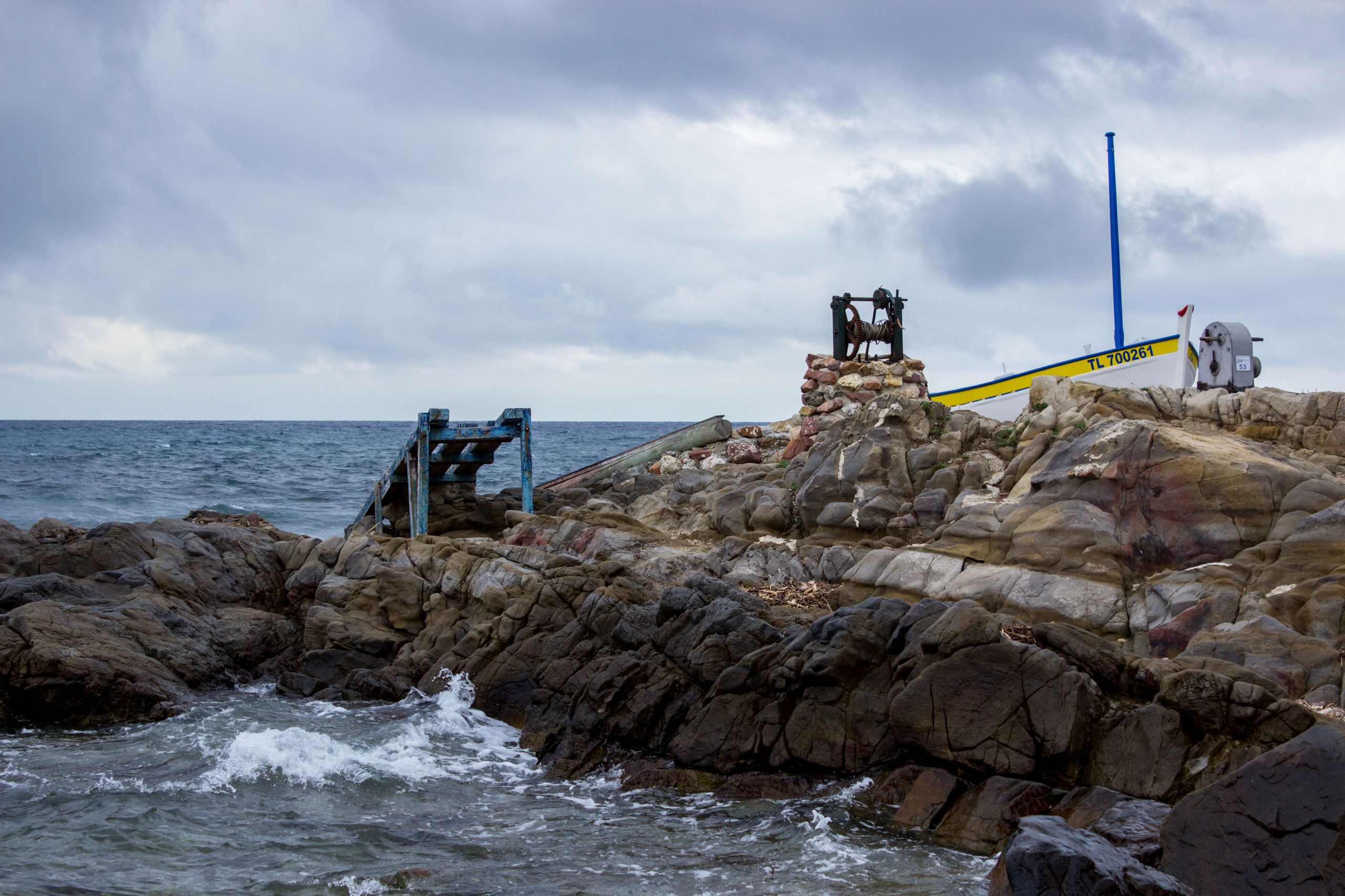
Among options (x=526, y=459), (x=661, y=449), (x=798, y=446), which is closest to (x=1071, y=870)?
(x=798, y=446)

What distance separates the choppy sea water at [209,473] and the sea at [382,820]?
1851 centimetres

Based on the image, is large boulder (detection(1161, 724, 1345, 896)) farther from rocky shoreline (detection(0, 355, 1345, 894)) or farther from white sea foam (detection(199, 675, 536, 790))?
white sea foam (detection(199, 675, 536, 790))

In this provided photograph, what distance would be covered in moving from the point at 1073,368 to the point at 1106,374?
1413 mm

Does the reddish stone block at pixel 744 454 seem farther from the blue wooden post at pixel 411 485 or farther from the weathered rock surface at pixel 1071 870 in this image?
the weathered rock surface at pixel 1071 870

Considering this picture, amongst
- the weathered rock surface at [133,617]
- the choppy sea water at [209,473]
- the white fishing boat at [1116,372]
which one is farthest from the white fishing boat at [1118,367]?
the choppy sea water at [209,473]

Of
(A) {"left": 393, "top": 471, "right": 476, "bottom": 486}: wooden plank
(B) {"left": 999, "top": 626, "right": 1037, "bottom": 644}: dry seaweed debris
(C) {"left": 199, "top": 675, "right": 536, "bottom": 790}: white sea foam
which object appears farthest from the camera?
(A) {"left": 393, "top": 471, "right": 476, "bottom": 486}: wooden plank

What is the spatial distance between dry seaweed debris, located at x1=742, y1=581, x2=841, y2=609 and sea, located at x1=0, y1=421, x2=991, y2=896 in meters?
3.90

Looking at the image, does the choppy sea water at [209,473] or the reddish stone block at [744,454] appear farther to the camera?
the choppy sea water at [209,473]

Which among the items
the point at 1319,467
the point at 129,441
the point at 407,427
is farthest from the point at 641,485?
the point at 407,427

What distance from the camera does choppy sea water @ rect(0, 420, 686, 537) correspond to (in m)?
33.8

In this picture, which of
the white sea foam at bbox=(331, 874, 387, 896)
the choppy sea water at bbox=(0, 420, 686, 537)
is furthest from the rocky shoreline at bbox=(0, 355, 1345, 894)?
the choppy sea water at bbox=(0, 420, 686, 537)

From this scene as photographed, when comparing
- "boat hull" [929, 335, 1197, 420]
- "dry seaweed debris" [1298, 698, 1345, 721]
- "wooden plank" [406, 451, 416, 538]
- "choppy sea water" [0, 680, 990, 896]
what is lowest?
"choppy sea water" [0, 680, 990, 896]

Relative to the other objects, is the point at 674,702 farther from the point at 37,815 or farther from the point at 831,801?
the point at 37,815

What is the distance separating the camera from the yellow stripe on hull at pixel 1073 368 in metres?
20.3
